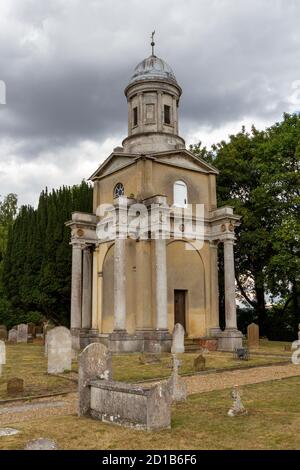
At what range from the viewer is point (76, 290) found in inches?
956

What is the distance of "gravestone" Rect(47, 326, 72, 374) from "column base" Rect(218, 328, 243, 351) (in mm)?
10028

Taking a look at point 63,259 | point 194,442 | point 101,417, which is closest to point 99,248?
point 63,259

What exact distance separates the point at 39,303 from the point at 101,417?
81.3 feet

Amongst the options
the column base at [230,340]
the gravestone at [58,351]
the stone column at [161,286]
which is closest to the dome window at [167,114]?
the stone column at [161,286]

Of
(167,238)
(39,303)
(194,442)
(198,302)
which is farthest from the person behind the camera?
(39,303)

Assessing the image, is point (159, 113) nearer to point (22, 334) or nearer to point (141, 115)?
point (141, 115)

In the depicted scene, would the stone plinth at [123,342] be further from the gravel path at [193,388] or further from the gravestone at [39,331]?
the gravestone at [39,331]

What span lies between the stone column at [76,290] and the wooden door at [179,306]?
5.19 metres

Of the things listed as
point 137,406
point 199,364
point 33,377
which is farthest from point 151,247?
point 137,406

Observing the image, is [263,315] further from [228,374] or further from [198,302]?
[228,374]

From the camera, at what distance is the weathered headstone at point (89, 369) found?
340 inches

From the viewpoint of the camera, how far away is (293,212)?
2802 cm
